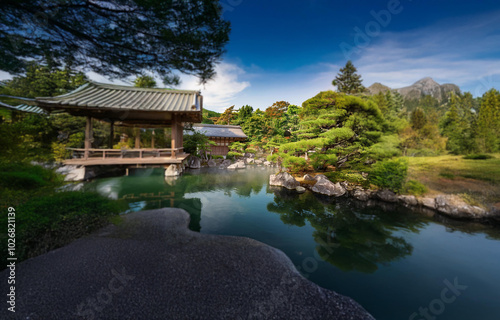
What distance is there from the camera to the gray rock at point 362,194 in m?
9.63

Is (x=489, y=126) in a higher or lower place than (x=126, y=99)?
lower

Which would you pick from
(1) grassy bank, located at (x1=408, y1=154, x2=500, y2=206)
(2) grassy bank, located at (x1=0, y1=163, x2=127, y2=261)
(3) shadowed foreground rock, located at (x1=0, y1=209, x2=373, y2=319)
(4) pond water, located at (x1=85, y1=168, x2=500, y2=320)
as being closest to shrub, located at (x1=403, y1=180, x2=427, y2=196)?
(1) grassy bank, located at (x1=408, y1=154, x2=500, y2=206)

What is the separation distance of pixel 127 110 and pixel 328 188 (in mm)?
11876

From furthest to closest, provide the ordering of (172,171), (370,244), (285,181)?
(172,171) < (285,181) < (370,244)

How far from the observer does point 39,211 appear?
→ 411 centimetres

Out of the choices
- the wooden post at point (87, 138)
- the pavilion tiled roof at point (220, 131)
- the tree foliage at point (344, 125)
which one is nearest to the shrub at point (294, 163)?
the tree foliage at point (344, 125)

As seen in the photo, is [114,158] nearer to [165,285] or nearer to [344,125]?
[165,285]

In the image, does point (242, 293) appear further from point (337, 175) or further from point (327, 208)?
point (337, 175)

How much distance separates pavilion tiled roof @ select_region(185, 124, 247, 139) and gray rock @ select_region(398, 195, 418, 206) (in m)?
18.7

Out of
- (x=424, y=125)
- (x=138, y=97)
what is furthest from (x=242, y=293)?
(x=424, y=125)

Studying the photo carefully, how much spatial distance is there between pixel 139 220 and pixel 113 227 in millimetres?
737

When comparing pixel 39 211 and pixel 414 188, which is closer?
pixel 39 211

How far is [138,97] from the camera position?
40.3 ft

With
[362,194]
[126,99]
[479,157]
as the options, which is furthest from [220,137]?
[479,157]
